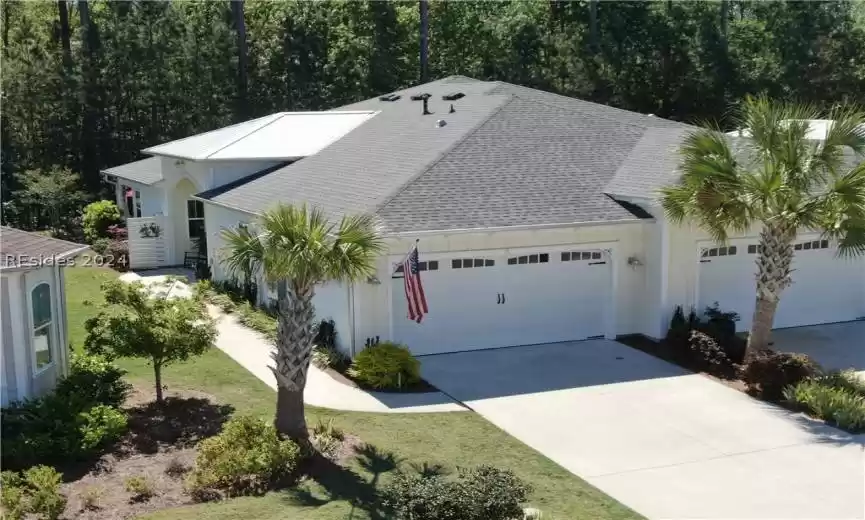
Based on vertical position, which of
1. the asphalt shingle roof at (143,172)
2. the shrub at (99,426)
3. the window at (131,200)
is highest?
the asphalt shingle roof at (143,172)

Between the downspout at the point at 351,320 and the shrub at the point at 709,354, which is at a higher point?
the downspout at the point at 351,320

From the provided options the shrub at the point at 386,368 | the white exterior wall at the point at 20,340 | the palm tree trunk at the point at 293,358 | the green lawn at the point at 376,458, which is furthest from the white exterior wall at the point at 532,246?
the white exterior wall at the point at 20,340

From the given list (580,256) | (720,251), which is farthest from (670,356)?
(720,251)

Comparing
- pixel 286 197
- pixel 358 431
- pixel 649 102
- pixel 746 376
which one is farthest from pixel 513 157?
pixel 649 102

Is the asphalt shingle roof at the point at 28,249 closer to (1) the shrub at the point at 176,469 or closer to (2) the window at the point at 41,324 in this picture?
(2) the window at the point at 41,324

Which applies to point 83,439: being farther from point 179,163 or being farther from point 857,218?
point 179,163

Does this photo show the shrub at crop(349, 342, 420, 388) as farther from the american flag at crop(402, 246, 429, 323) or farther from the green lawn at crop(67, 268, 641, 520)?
the green lawn at crop(67, 268, 641, 520)
